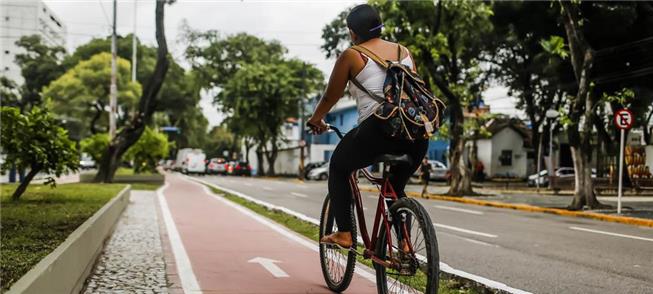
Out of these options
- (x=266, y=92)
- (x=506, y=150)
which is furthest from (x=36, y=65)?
(x=506, y=150)

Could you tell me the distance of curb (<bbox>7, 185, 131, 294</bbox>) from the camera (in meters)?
3.36

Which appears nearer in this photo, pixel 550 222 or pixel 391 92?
pixel 391 92

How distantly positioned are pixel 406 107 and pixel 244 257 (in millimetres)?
4083

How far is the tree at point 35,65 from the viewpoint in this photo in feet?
191

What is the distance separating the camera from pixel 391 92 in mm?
3732

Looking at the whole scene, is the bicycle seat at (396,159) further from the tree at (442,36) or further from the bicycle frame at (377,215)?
the tree at (442,36)

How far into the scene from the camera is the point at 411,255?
3766 millimetres

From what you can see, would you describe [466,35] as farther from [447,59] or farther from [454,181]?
[454,181]

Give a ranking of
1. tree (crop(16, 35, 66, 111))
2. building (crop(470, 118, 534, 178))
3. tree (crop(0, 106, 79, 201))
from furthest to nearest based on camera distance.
Answer: 1. tree (crop(16, 35, 66, 111))
2. building (crop(470, 118, 534, 178))
3. tree (crop(0, 106, 79, 201))

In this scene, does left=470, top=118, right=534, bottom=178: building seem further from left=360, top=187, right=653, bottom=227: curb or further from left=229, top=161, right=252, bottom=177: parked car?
left=360, top=187, right=653, bottom=227: curb

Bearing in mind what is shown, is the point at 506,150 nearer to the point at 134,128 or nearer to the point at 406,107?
the point at 134,128

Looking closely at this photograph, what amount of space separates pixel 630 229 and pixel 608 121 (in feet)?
75.2

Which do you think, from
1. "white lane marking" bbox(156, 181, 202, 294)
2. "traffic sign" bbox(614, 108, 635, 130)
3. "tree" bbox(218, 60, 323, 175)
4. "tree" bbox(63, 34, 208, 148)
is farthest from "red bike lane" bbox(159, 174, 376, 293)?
"tree" bbox(63, 34, 208, 148)

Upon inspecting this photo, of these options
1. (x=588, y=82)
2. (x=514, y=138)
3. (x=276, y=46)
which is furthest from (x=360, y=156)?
(x=276, y=46)
